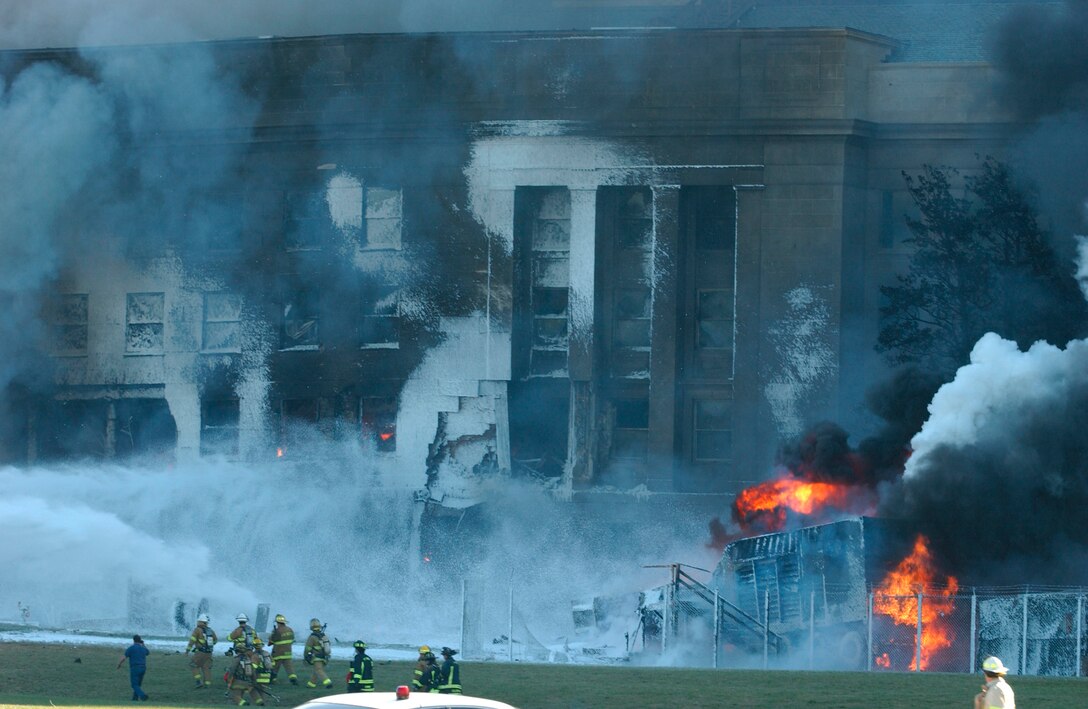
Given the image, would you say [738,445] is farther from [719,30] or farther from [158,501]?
[158,501]

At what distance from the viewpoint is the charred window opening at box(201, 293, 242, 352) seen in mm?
53719

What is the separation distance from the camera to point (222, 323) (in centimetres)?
5391

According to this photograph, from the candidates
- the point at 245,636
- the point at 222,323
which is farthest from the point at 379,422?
the point at 245,636

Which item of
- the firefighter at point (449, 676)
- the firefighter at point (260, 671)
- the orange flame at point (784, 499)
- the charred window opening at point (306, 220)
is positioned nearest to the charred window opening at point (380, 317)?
the charred window opening at point (306, 220)

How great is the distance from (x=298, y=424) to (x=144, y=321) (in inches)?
231

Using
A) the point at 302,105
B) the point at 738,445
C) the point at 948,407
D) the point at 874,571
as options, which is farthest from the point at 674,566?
the point at 302,105

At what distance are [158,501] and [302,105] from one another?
40.9ft

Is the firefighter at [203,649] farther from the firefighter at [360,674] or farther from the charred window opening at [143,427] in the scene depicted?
the charred window opening at [143,427]

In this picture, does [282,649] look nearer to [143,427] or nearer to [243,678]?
[243,678]

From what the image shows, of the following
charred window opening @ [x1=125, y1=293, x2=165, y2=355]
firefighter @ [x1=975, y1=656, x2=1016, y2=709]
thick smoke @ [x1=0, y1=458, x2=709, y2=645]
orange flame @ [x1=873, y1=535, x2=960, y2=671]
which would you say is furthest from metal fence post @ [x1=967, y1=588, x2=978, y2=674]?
charred window opening @ [x1=125, y1=293, x2=165, y2=355]

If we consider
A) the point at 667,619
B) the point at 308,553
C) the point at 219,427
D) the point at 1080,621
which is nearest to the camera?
the point at 1080,621

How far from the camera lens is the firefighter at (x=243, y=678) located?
28.7m

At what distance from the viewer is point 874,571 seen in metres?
37.2

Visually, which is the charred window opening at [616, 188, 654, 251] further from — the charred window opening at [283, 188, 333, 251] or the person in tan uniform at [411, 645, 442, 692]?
the person in tan uniform at [411, 645, 442, 692]
